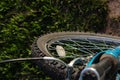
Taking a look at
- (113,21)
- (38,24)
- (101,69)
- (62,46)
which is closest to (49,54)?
(62,46)

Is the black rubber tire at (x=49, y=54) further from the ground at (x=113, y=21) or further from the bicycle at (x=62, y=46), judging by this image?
the ground at (x=113, y=21)

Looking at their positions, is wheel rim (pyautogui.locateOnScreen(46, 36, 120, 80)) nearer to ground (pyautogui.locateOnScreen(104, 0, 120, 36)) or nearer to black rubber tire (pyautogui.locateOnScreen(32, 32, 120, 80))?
black rubber tire (pyautogui.locateOnScreen(32, 32, 120, 80))

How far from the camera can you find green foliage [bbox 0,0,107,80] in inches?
122

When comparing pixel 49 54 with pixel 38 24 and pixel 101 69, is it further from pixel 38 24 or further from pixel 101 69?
pixel 38 24

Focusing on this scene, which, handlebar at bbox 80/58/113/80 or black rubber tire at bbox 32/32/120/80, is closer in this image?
handlebar at bbox 80/58/113/80

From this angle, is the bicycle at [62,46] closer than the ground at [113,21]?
Yes

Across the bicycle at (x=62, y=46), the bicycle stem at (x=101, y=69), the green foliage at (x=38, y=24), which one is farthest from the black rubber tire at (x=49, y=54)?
the green foliage at (x=38, y=24)

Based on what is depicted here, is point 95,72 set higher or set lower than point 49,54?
higher

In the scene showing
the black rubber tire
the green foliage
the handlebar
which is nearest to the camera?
the handlebar

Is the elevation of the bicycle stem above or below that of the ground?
above

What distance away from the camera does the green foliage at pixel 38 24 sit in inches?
122

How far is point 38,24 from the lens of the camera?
3.15 m

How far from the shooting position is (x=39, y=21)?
10.4 ft

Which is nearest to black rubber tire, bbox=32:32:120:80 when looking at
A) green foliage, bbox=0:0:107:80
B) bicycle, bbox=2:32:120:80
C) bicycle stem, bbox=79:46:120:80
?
bicycle, bbox=2:32:120:80
